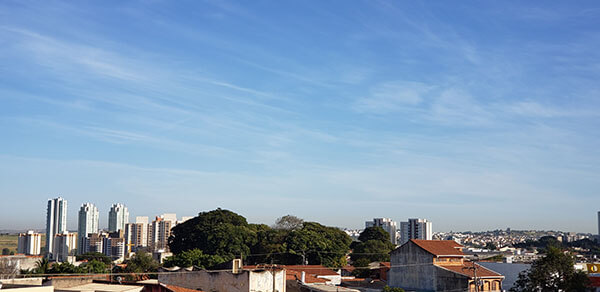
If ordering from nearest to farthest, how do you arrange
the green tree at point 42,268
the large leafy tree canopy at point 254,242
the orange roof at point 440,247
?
the green tree at point 42,268, the orange roof at point 440,247, the large leafy tree canopy at point 254,242

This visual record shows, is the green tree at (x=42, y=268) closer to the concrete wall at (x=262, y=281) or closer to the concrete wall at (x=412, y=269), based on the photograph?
the concrete wall at (x=262, y=281)

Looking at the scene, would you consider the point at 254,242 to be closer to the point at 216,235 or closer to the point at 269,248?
the point at 269,248

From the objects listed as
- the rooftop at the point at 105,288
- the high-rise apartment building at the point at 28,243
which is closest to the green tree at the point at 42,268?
the rooftop at the point at 105,288

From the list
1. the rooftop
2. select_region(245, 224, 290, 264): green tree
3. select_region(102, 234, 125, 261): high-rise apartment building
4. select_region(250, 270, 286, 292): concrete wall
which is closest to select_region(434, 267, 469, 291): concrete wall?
select_region(250, 270, 286, 292): concrete wall

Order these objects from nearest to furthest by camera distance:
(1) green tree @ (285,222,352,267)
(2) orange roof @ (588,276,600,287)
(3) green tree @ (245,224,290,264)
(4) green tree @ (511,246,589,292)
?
(4) green tree @ (511,246,589,292), (2) orange roof @ (588,276,600,287), (1) green tree @ (285,222,352,267), (3) green tree @ (245,224,290,264)

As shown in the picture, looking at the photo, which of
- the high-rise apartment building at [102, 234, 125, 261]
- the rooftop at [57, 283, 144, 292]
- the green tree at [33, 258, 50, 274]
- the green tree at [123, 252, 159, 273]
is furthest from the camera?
the high-rise apartment building at [102, 234, 125, 261]

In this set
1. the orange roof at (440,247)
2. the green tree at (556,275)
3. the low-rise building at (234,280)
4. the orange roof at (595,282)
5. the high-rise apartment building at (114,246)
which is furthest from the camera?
the high-rise apartment building at (114,246)

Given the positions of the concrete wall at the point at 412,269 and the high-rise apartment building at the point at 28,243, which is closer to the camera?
the concrete wall at the point at 412,269

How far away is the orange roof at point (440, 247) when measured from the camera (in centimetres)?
5430

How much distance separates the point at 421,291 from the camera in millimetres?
53781

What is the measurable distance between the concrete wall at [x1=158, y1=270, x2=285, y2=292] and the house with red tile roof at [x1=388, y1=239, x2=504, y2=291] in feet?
63.2

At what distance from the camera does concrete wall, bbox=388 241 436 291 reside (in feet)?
176

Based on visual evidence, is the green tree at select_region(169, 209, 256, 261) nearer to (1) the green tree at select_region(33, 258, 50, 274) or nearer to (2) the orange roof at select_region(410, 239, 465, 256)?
(1) the green tree at select_region(33, 258, 50, 274)

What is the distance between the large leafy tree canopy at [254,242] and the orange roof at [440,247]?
23.8m
